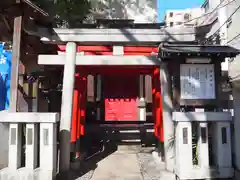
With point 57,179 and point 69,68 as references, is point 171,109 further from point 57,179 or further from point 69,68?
point 57,179

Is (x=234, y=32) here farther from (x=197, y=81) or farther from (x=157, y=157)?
(x=157, y=157)

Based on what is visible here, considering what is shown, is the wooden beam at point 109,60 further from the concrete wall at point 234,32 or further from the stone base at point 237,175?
the stone base at point 237,175

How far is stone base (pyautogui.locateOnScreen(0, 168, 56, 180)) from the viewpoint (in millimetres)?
5359

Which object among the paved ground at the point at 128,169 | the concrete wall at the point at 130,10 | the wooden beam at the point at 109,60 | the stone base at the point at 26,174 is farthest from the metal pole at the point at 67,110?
the concrete wall at the point at 130,10

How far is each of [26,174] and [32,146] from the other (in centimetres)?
58

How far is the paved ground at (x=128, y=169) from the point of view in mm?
6266

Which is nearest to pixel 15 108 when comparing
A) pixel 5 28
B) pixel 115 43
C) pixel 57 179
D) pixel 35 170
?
pixel 35 170

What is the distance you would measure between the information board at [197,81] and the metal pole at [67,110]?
2.79m

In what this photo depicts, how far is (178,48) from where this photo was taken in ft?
19.7

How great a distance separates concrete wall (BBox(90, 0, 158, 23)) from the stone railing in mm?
10243

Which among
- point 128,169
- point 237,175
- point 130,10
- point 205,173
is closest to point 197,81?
point 205,173

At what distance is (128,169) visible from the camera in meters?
7.10

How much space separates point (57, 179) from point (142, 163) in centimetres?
275

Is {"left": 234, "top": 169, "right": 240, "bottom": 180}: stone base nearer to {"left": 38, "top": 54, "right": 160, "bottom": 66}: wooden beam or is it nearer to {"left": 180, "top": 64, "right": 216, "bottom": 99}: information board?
{"left": 180, "top": 64, "right": 216, "bottom": 99}: information board
